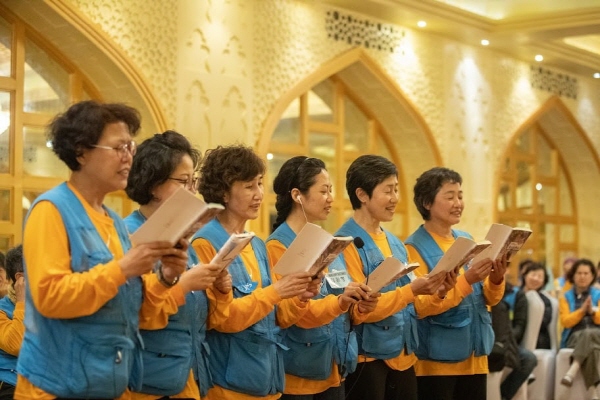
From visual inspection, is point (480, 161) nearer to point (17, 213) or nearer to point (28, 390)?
point (17, 213)

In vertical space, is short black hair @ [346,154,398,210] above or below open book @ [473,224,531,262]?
above

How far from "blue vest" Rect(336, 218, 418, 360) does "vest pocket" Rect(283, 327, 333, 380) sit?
14.0 inches

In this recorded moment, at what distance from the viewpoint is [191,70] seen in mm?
7566

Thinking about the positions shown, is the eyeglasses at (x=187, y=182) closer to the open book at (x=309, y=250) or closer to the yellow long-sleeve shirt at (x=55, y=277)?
the open book at (x=309, y=250)

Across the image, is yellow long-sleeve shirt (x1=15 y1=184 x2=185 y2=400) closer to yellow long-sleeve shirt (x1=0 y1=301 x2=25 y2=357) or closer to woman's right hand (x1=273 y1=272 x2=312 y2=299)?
woman's right hand (x1=273 y1=272 x2=312 y2=299)

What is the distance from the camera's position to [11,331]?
13.5 feet

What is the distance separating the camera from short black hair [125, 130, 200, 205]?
322cm

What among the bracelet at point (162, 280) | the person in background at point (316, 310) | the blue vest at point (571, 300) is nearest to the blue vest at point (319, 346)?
the person in background at point (316, 310)

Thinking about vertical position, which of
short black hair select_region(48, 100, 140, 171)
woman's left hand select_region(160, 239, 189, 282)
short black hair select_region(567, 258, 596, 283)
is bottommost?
short black hair select_region(567, 258, 596, 283)

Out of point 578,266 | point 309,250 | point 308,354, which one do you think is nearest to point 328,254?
point 309,250

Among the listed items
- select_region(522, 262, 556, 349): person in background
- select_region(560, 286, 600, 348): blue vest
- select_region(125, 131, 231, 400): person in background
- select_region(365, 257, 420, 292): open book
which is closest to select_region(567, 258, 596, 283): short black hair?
select_region(560, 286, 600, 348): blue vest

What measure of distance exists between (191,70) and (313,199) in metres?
3.83

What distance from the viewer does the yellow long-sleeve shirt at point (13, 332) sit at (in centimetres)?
408

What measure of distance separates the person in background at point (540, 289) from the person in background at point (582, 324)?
0.17 metres
